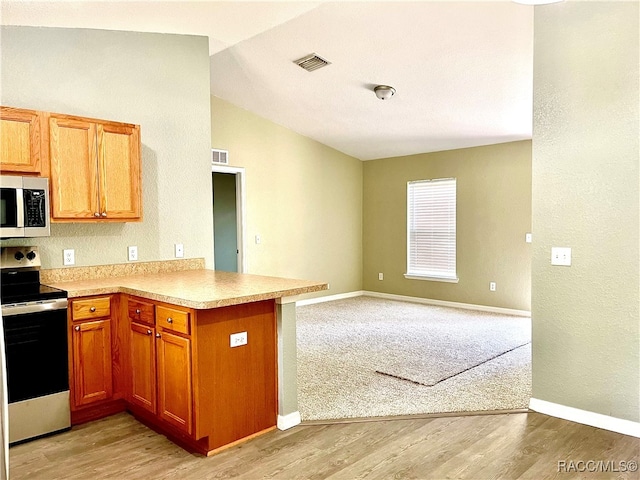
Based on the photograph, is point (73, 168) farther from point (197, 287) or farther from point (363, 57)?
point (363, 57)

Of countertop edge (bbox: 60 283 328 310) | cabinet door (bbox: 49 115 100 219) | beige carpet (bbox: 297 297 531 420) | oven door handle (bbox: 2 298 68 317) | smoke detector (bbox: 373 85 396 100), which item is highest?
smoke detector (bbox: 373 85 396 100)

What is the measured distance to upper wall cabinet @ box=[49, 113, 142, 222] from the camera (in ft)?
10.3

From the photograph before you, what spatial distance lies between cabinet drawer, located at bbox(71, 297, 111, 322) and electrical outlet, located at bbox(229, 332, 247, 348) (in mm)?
1027

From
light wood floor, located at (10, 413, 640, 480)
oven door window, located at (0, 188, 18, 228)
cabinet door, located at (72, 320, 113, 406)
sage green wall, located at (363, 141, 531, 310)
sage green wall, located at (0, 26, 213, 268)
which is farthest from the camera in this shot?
sage green wall, located at (363, 141, 531, 310)

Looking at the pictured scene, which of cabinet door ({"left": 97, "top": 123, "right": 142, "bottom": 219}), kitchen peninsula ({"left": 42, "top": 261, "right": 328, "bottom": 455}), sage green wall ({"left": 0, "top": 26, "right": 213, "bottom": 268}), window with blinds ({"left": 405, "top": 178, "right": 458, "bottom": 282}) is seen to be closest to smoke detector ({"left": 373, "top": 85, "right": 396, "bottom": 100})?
sage green wall ({"left": 0, "top": 26, "right": 213, "bottom": 268})

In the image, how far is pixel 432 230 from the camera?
24.1ft

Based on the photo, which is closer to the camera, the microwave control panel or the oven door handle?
the oven door handle

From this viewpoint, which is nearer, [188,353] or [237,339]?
[188,353]

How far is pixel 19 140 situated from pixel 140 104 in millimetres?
1058

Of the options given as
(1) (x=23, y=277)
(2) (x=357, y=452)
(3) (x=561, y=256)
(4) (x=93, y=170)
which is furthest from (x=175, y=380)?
(3) (x=561, y=256)

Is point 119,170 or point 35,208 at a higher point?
point 119,170

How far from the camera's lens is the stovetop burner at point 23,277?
2.87 metres

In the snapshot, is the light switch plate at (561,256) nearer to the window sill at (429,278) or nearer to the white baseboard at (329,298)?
the window sill at (429,278)

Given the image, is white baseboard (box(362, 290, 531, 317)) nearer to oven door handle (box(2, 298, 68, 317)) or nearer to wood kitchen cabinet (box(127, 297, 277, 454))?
wood kitchen cabinet (box(127, 297, 277, 454))
